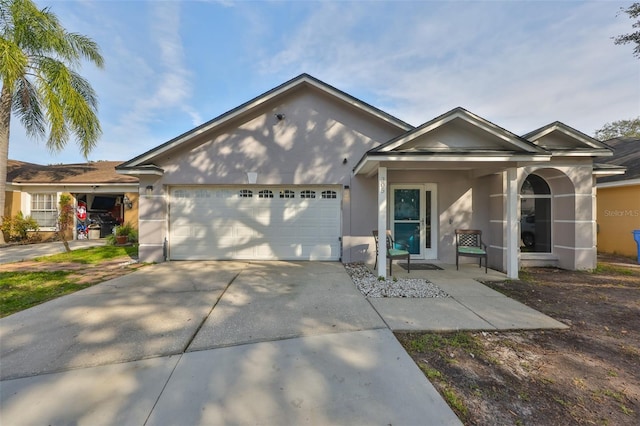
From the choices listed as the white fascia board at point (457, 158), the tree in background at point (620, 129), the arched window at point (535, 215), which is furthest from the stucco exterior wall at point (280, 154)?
the tree in background at point (620, 129)

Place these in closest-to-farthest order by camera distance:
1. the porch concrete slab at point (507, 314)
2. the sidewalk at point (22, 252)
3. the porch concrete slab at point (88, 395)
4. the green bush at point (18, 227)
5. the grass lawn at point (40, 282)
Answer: the porch concrete slab at point (88, 395)
the porch concrete slab at point (507, 314)
the grass lawn at point (40, 282)
the sidewalk at point (22, 252)
the green bush at point (18, 227)

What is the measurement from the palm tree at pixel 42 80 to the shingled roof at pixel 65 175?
3.05 metres

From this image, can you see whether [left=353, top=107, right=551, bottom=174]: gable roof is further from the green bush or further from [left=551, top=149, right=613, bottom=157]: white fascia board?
the green bush

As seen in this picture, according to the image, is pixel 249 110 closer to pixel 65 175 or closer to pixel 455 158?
pixel 455 158

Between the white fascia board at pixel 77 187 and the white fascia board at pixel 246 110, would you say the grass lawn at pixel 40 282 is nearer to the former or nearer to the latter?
the white fascia board at pixel 246 110

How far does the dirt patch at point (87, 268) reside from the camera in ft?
21.4

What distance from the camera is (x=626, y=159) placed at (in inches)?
458

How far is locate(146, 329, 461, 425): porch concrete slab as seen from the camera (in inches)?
84.9

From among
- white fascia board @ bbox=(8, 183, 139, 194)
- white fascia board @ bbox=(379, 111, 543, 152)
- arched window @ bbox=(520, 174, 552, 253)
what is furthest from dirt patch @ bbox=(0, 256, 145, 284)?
arched window @ bbox=(520, 174, 552, 253)

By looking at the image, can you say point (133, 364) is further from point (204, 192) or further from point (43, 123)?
point (43, 123)

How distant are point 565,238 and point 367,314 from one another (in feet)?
24.3

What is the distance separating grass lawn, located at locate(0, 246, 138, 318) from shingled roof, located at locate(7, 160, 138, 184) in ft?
18.6

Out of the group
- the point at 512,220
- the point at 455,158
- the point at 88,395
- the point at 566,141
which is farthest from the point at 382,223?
the point at 566,141

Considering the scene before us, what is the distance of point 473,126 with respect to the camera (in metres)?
6.25
